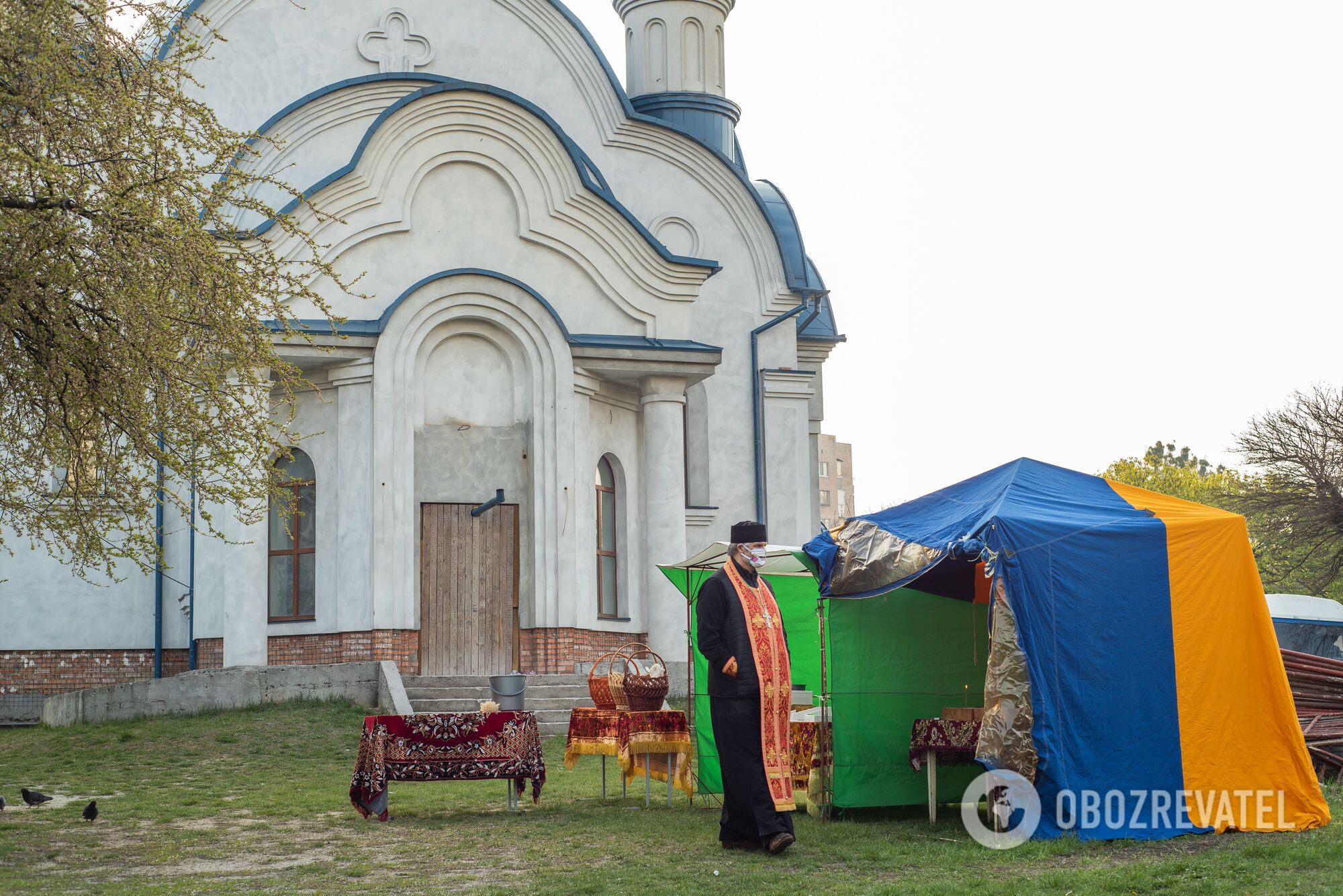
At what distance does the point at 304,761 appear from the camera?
14.9m

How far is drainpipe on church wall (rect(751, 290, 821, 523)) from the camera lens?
2362 cm

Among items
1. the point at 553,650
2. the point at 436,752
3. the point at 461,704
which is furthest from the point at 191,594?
the point at 436,752

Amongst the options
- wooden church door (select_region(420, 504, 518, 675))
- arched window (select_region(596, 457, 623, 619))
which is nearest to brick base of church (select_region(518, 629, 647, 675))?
wooden church door (select_region(420, 504, 518, 675))

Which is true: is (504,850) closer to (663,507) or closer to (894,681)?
(894,681)

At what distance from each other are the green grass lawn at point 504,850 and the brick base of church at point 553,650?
5083mm

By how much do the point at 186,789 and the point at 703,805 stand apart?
4.69 meters

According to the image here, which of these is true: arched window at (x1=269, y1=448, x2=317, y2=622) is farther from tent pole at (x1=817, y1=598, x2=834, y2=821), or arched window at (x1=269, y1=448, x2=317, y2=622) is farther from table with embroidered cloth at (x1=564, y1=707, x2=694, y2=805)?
tent pole at (x1=817, y1=598, x2=834, y2=821)

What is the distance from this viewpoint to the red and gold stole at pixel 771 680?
934cm

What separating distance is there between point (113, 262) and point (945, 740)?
260 inches

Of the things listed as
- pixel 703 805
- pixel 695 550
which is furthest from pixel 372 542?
pixel 703 805

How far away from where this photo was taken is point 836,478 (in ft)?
379

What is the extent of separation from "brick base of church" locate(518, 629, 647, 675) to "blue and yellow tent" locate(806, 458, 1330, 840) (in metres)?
10.1

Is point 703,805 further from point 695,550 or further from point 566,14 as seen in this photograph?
point 566,14
